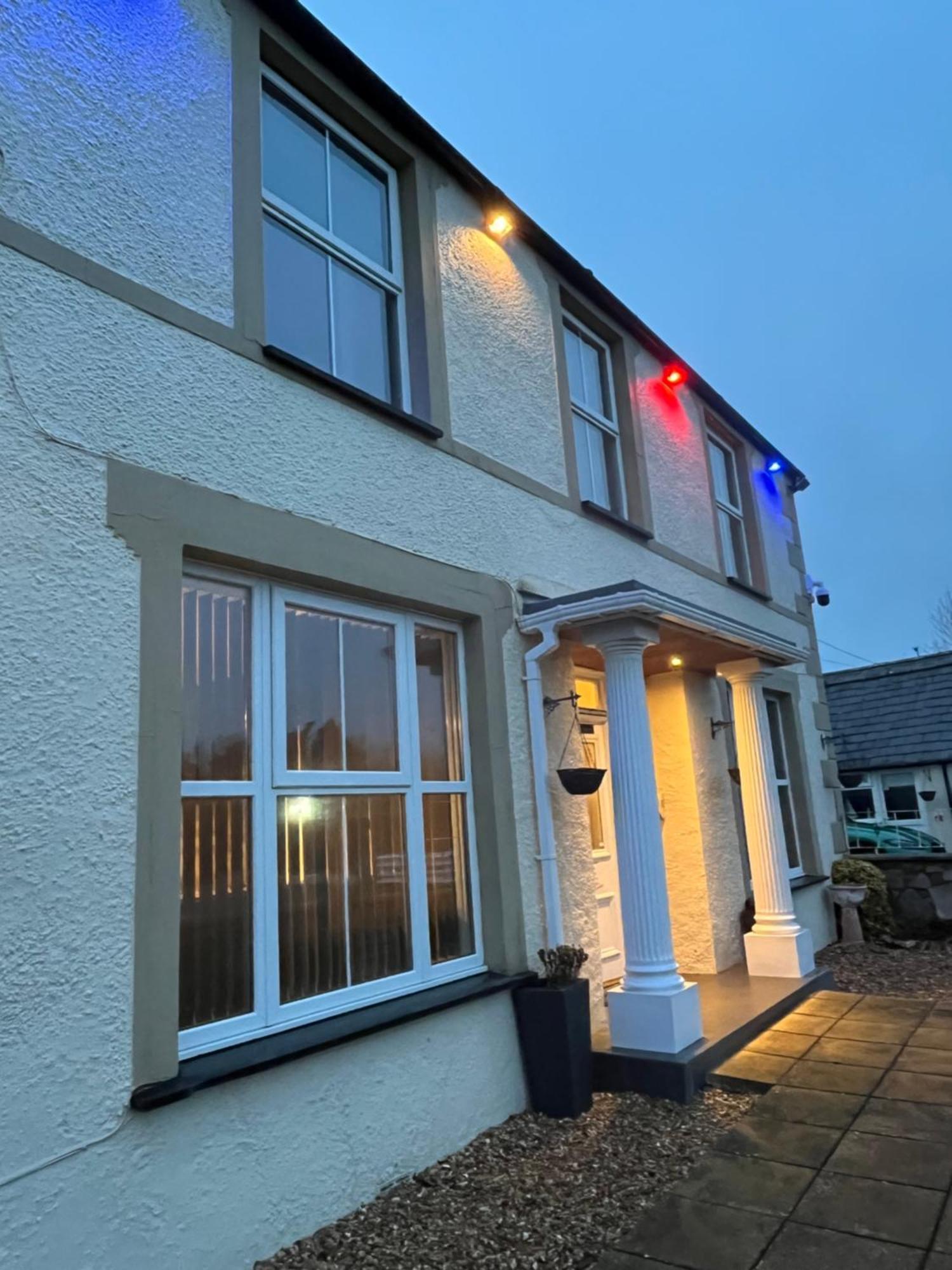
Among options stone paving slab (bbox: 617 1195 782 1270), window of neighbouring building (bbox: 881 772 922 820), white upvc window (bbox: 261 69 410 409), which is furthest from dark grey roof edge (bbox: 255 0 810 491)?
window of neighbouring building (bbox: 881 772 922 820)

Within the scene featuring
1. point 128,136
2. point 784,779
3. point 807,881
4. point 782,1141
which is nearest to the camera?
point 128,136

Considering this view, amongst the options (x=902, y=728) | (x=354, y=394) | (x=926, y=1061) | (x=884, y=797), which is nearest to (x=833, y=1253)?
(x=926, y=1061)

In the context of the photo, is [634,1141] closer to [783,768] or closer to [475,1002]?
[475,1002]

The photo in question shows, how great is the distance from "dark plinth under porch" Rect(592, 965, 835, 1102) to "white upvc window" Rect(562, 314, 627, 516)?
3593 mm

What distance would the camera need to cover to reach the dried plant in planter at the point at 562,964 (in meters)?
4.28

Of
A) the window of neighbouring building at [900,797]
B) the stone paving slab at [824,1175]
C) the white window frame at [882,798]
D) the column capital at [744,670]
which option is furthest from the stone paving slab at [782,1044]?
the window of neighbouring building at [900,797]

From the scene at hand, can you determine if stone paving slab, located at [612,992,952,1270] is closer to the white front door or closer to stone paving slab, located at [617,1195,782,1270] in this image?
stone paving slab, located at [617,1195,782,1270]

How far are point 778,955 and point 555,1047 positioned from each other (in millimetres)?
2902

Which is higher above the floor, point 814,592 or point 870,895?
point 814,592

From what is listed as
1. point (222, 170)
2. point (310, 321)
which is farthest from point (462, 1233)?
point (222, 170)

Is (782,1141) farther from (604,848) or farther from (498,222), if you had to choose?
(498,222)

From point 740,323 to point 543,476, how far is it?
11382cm

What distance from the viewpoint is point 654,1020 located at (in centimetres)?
444

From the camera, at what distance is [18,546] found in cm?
273
